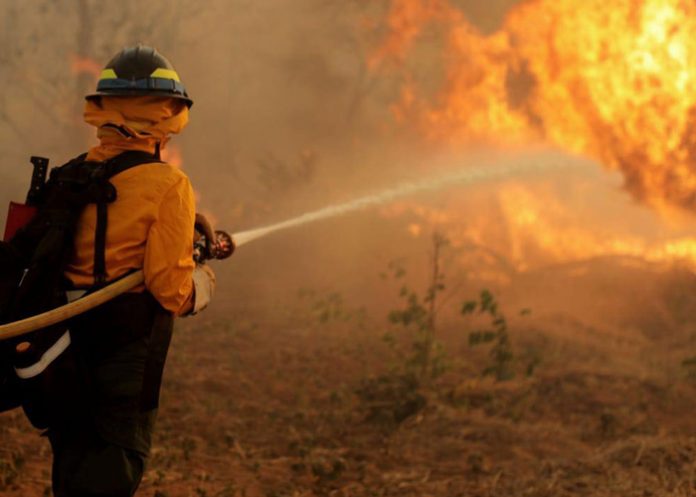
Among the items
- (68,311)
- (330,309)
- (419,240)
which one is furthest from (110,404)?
(419,240)

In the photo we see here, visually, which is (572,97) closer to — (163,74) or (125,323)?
(163,74)

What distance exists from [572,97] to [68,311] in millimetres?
9243

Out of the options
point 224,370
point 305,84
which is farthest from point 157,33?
point 224,370

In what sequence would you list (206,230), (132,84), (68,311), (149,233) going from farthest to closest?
(206,230), (132,84), (149,233), (68,311)

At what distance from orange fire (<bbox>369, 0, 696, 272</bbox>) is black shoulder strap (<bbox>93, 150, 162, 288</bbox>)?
797cm

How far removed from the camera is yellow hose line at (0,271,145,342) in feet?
8.91

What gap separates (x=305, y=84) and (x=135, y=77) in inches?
668

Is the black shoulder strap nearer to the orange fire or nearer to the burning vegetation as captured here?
the burning vegetation

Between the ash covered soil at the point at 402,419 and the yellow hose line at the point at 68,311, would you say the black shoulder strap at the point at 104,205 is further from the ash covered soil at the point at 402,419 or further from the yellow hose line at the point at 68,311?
the ash covered soil at the point at 402,419

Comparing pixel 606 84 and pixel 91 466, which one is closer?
pixel 91 466


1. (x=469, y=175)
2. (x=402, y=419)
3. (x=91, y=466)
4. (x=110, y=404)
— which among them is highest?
(x=469, y=175)

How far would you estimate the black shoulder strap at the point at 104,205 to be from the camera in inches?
111

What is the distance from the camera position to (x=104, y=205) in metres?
2.83

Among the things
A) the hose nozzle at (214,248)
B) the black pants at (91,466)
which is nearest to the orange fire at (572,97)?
the hose nozzle at (214,248)
